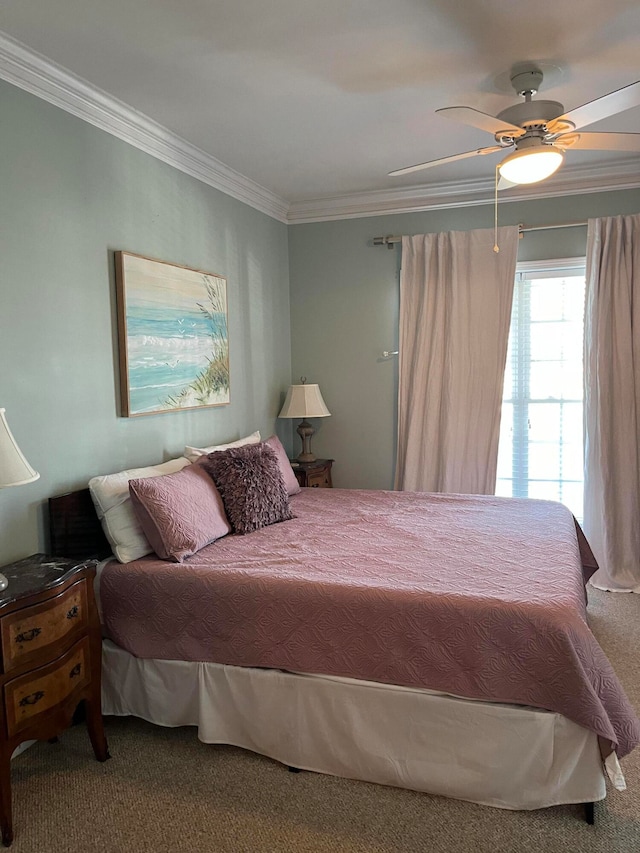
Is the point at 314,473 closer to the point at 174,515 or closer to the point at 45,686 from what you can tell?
the point at 174,515

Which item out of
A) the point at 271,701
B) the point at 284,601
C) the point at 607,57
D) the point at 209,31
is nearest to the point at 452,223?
the point at 607,57

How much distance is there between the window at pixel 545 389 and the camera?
413cm

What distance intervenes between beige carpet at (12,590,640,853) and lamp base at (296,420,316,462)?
7.60 feet

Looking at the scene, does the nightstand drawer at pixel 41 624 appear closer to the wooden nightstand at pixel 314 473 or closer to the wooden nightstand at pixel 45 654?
the wooden nightstand at pixel 45 654

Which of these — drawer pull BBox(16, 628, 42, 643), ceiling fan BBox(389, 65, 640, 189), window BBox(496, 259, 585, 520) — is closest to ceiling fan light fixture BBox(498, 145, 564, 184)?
ceiling fan BBox(389, 65, 640, 189)

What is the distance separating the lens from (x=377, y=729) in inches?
84.7

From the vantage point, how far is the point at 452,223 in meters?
4.28

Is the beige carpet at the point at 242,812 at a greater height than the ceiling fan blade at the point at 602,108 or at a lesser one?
lesser

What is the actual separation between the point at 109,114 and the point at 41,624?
2.20 m

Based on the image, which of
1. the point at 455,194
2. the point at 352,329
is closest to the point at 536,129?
the point at 455,194

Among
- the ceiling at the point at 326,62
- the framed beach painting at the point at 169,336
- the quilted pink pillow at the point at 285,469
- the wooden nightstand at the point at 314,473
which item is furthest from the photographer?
the wooden nightstand at the point at 314,473

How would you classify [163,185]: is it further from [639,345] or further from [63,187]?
[639,345]

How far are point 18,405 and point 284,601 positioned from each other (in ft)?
A: 4.18

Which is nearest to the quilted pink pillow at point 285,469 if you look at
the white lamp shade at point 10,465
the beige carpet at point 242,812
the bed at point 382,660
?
the bed at point 382,660
